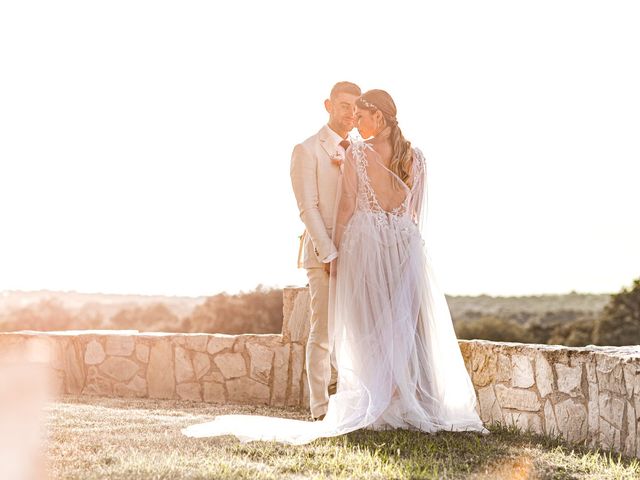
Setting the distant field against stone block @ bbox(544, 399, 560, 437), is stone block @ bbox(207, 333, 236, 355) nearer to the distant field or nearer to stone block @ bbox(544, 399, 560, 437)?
stone block @ bbox(544, 399, 560, 437)

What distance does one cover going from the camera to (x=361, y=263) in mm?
4961

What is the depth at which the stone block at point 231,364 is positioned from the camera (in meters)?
7.11

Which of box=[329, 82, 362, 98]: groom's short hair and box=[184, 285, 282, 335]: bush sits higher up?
box=[329, 82, 362, 98]: groom's short hair

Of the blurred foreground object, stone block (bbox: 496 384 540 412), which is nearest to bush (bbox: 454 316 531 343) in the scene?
the blurred foreground object

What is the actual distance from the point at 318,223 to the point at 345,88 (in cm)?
89

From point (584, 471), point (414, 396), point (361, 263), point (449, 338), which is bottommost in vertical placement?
point (584, 471)

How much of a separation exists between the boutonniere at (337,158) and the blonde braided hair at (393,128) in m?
0.45

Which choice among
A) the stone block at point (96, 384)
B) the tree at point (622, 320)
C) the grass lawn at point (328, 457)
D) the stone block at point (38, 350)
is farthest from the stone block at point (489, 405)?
the tree at point (622, 320)

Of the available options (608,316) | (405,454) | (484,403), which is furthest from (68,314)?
(405,454)

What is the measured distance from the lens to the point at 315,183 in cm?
522

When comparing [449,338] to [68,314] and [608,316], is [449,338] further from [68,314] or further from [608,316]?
[68,314]

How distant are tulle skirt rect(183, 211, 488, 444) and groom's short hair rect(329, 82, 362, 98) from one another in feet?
2.73

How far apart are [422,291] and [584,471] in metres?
1.50

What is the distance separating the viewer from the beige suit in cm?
511
